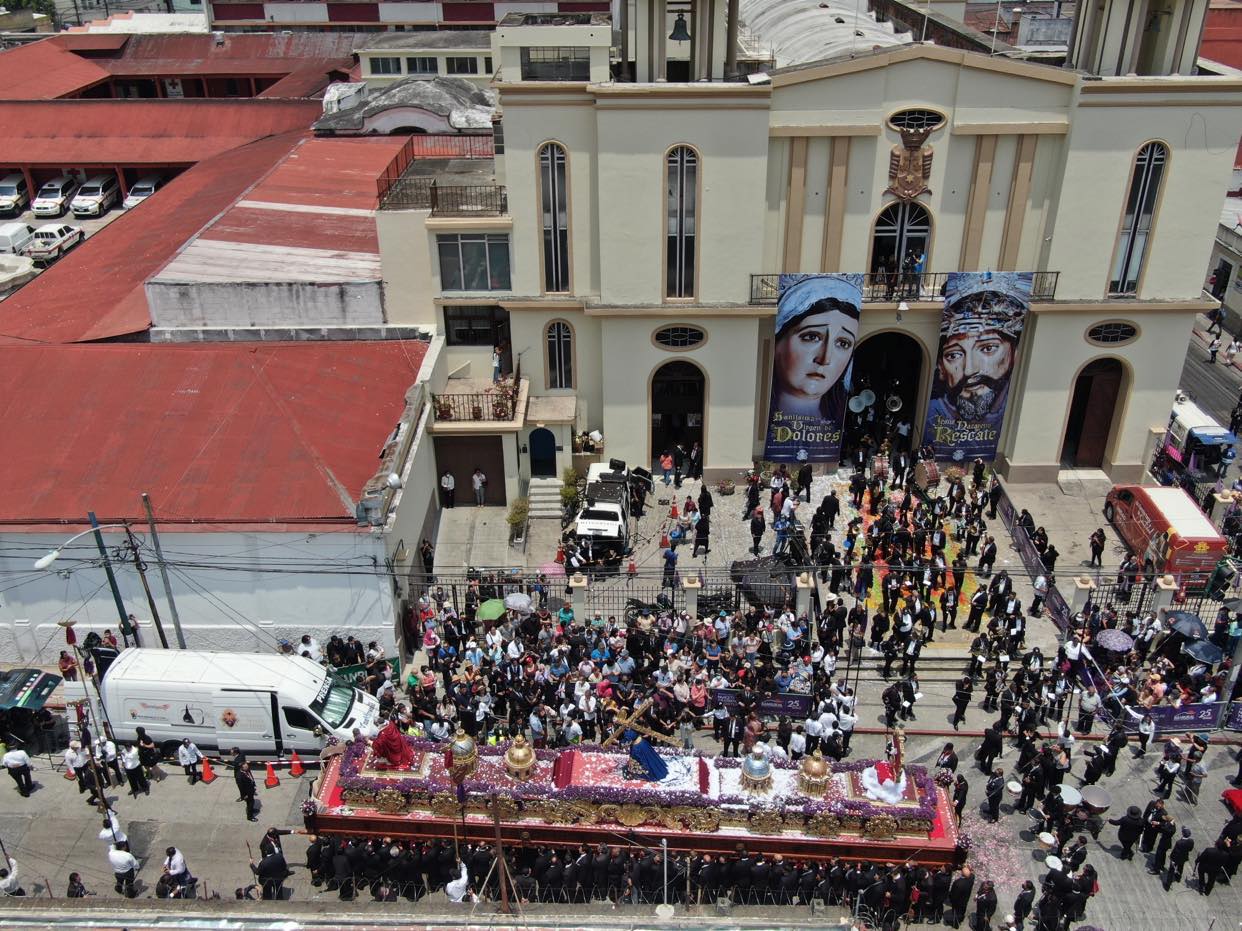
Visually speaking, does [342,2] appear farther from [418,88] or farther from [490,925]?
[490,925]

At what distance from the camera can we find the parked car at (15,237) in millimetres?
50438

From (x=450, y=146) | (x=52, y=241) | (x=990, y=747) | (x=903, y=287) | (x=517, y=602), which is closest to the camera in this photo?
(x=990, y=747)

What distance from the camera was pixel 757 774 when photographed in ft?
67.3

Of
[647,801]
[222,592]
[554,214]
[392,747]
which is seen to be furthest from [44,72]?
[647,801]

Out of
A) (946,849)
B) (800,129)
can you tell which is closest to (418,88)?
(800,129)

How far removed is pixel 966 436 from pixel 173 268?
81.6ft

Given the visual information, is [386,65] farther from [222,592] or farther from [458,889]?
[458,889]

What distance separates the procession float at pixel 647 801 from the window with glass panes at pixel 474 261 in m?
15.9

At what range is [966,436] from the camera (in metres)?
34.1

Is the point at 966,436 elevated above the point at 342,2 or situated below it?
below

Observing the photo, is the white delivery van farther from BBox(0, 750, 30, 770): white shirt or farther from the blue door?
the blue door

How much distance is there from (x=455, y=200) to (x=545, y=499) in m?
9.28

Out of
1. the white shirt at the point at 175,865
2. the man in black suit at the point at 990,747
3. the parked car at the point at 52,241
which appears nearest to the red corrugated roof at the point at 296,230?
the parked car at the point at 52,241

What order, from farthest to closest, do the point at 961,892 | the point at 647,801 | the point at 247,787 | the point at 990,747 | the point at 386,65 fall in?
1. the point at 386,65
2. the point at 990,747
3. the point at 247,787
4. the point at 647,801
5. the point at 961,892
